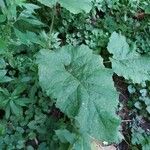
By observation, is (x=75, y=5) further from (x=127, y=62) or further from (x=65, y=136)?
(x=65, y=136)

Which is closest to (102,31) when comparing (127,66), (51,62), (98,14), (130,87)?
(98,14)

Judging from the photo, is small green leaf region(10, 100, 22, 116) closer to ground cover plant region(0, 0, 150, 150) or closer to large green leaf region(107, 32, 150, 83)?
ground cover plant region(0, 0, 150, 150)

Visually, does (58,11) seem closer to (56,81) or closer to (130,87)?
(130,87)

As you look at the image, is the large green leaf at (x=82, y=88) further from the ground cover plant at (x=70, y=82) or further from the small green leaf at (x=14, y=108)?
the small green leaf at (x=14, y=108)

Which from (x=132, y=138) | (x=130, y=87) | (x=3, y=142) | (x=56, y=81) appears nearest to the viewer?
(x=56, y=81)

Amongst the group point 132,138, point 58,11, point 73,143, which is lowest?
point 132,138

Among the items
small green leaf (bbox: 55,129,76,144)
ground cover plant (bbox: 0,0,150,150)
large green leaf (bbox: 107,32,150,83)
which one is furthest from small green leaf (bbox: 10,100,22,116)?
large green leaf (bbox: 107,32,150,83)

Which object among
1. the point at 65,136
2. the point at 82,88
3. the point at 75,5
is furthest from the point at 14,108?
the point at 75,5
